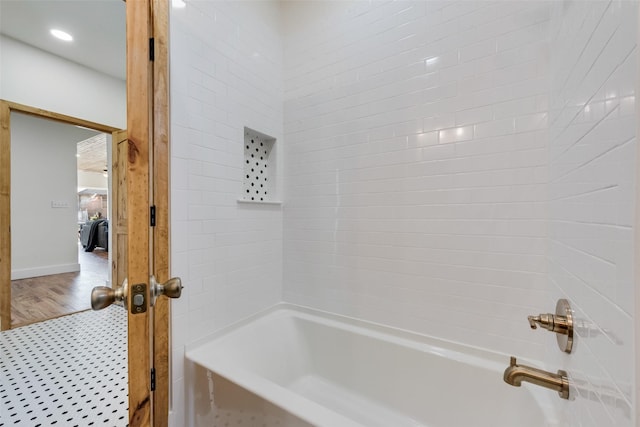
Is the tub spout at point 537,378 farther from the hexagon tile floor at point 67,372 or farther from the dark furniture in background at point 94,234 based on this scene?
the dark furniture in background at point 94,234

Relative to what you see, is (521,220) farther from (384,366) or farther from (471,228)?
(384,366)

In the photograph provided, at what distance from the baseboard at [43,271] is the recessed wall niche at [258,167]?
7.89ft

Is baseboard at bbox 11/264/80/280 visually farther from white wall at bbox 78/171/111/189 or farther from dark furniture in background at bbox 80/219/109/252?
white wall at bbox 78/171/111/189

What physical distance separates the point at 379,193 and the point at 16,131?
3813 millimetres

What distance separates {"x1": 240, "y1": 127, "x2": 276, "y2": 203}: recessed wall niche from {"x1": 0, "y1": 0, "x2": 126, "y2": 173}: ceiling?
3.01 ft

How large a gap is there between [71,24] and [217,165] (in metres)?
1.92

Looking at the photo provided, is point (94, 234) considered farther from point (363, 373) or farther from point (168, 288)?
point (363, 373)

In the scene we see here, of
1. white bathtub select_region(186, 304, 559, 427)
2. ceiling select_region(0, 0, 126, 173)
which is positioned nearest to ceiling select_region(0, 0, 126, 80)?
ceiling select_region(0, 0, 126, 173)

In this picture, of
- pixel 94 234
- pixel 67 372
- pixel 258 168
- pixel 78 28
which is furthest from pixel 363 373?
pixel 78 28

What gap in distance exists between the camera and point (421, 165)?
58.7 inches

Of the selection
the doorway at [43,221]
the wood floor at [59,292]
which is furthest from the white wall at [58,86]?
the wood floor at [59,292]

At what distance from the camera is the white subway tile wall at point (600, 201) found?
1.22ft

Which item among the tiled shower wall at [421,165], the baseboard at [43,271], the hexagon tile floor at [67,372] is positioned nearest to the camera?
the tiled shower wall at [421,165]

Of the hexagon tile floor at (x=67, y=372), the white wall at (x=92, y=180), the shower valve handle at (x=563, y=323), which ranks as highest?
the white wall at (x=92, y=180)
